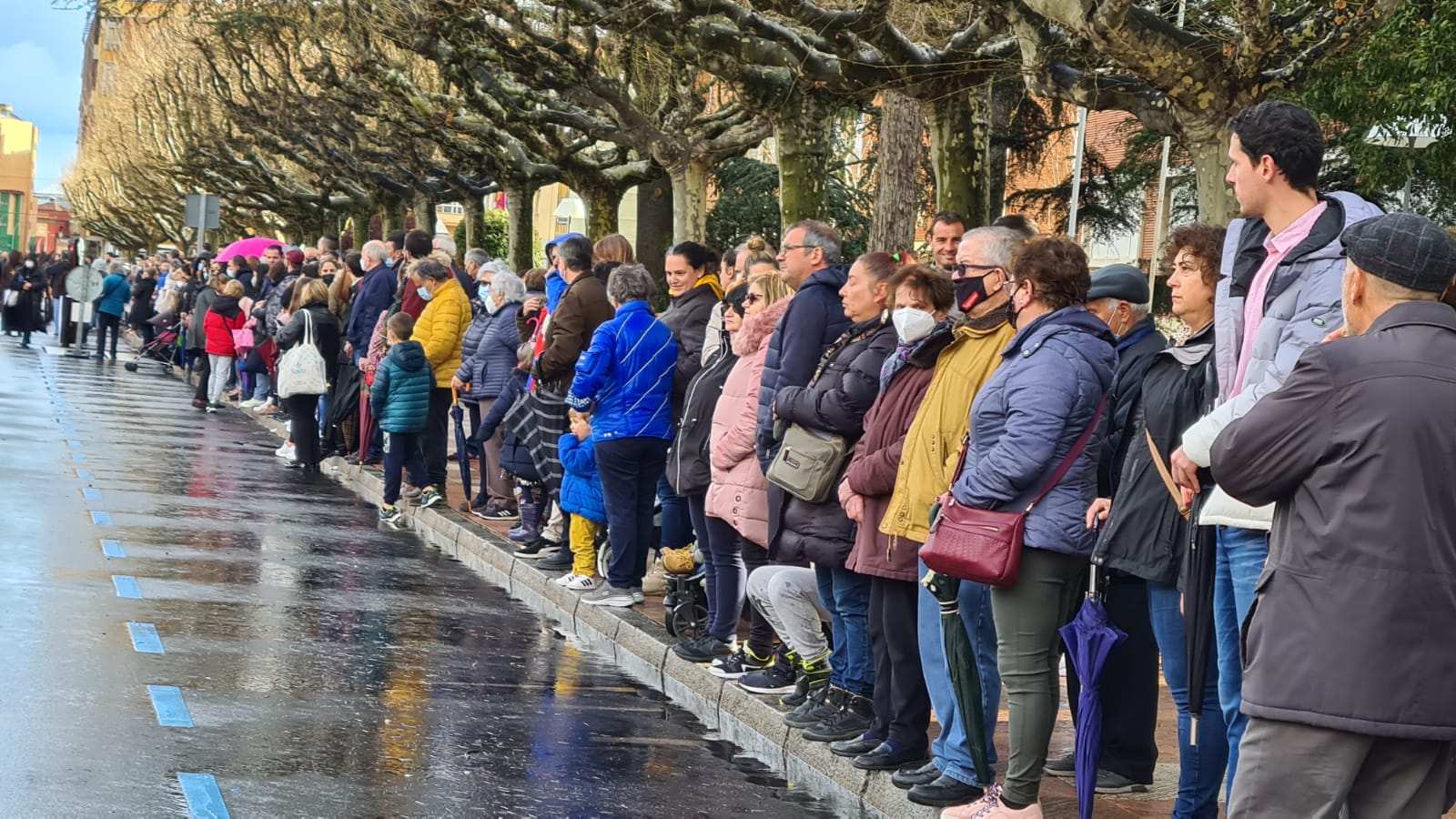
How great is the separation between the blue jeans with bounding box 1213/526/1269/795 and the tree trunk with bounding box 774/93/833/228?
11.7 meters

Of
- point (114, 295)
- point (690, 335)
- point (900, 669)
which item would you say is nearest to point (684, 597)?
point (690, 335)

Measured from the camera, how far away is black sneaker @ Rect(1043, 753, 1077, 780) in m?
6.89

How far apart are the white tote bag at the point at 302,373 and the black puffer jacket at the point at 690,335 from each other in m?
7.94

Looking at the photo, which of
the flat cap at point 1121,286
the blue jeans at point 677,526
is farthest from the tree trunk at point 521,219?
the flat cap at point 1121,286

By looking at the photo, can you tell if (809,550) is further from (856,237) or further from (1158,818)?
(856,237)

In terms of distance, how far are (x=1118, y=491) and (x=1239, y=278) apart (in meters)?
0.91

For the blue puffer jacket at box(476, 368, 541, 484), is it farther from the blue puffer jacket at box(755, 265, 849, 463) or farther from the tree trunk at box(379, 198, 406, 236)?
the tree trunk at box(379, 198, 406, 236)

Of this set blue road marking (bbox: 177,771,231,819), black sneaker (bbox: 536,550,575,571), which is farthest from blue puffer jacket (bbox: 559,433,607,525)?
blue road marking (bbox: 177,771,231,819)

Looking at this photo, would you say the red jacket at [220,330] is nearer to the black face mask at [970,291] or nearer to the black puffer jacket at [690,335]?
the black puffer jacket at [690,335]

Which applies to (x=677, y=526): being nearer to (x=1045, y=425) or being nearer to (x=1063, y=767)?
(x=1063, y=767)

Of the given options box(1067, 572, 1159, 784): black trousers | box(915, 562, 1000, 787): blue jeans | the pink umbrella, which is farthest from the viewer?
the pink umbrella

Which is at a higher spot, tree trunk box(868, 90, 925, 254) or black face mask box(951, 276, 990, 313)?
tree trunk box(868, 90, 925, 254)

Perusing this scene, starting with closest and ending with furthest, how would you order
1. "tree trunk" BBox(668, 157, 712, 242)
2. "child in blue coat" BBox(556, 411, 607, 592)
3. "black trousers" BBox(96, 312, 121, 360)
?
"child in blue coat" BBox(556, 411, 607, 592) < "tree trunk" BBox(668, 157, 712, 242) < "black trousers" BBox(96, 312, 121, 360)

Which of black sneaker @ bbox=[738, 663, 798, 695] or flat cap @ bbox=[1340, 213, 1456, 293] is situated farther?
black sneaker @ bbox=[738, 663, 798, 695]
